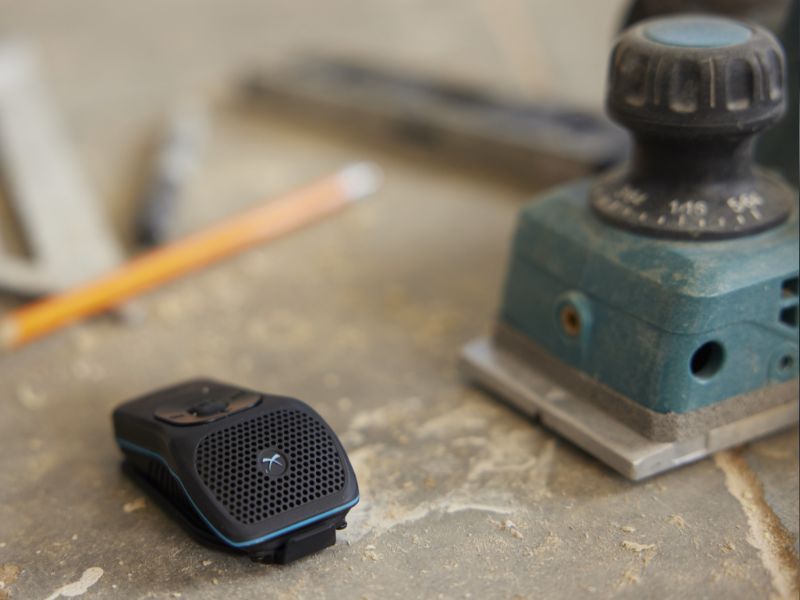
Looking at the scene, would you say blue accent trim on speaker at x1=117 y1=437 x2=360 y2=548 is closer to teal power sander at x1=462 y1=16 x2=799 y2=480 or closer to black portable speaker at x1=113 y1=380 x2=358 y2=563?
black portable speaker at x1=113 y1=380 x2=358 y2=563

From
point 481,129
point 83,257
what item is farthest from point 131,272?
point 481,129

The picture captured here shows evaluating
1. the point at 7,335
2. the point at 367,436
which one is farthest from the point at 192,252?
the point at 367,436

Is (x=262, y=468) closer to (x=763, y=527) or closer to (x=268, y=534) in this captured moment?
(x=268, y=534)

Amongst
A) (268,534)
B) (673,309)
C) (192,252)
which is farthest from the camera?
(192,252)

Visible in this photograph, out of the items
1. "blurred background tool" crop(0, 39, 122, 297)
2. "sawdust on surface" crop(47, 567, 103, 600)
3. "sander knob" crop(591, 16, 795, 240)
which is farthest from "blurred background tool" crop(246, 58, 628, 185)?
"sawdust on surface" crop(47, 567, 103, 600)

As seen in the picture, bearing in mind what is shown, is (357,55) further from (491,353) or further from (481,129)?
(491,353)

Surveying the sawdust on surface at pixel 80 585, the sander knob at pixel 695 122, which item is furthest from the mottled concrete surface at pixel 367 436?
the sander knob at pixel 695 122

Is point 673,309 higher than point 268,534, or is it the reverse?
point 673,309
